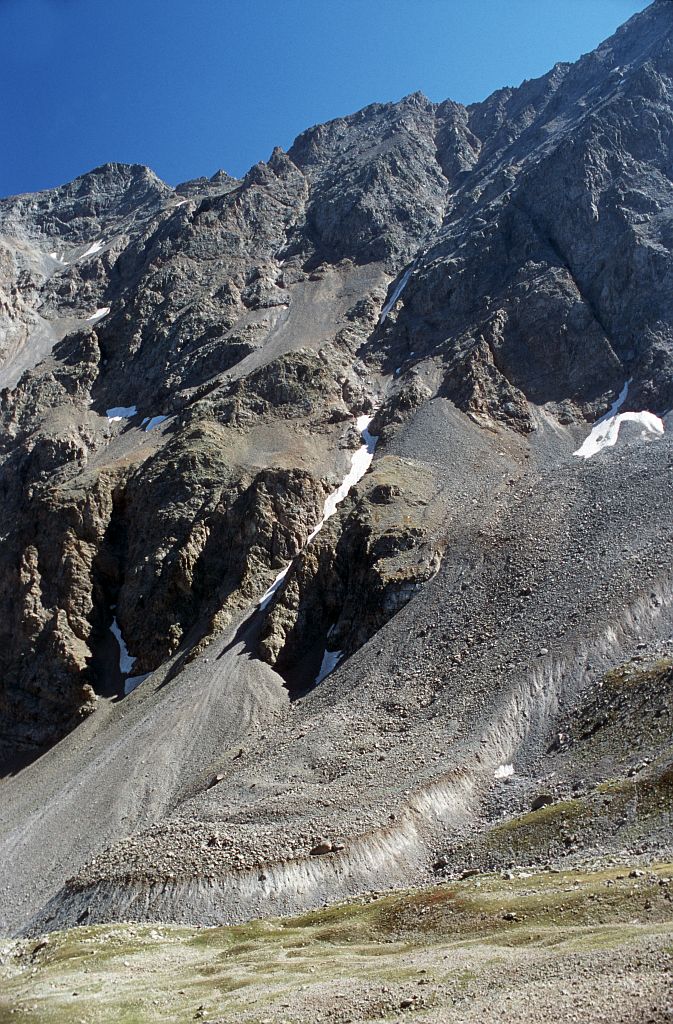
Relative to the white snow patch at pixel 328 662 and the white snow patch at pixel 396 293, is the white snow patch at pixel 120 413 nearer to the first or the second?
the white snow patch at pixel 396 293

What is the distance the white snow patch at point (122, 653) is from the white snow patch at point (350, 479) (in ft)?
48.0

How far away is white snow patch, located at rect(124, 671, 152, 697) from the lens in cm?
6700

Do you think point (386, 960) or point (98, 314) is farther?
point (98, 314)

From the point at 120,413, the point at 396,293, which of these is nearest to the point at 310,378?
the point at 120,413

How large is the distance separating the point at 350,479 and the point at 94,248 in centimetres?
14034

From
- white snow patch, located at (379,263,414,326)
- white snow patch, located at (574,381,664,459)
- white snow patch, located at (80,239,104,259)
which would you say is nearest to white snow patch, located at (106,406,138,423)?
white snow patch, located at (379,263,414,326)

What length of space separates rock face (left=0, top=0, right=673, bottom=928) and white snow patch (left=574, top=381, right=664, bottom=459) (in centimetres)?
67

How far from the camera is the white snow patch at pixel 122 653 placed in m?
70.4

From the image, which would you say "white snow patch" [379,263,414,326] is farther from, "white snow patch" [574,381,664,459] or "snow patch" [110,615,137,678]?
"snow patch" [110,615,137,678]

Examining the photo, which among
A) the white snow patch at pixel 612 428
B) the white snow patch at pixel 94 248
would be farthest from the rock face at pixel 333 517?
the white snow patch at pixel 94 248

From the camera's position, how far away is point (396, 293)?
119188mm

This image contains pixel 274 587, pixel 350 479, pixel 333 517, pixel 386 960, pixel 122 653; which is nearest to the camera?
pixel 386 960

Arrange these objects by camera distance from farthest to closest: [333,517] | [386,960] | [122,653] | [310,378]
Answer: [310,378], [122,653], [333,517], [386,960]

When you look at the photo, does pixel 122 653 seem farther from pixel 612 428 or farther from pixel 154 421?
pixel 612 428
